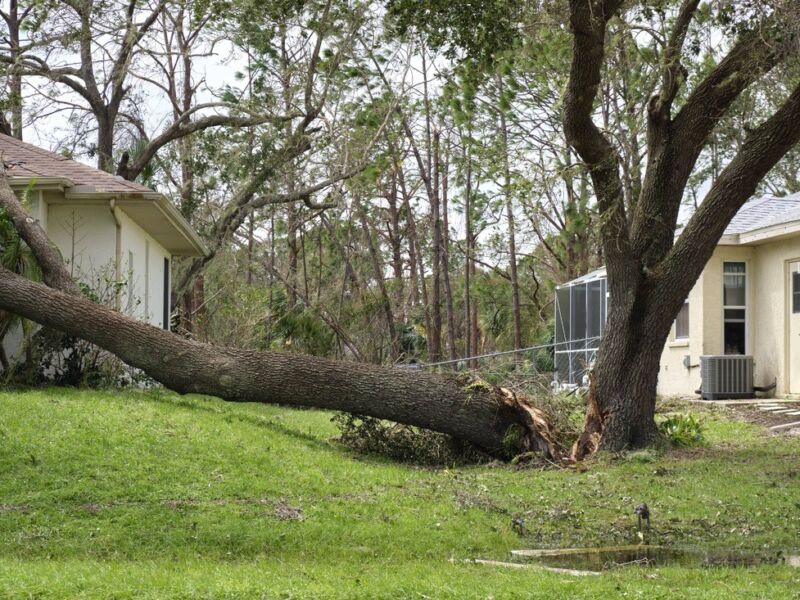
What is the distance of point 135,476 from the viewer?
9633 mm

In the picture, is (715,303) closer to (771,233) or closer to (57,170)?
(771,233)

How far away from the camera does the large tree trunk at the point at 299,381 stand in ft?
41.4

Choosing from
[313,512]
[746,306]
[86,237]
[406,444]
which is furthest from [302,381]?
[746,306]

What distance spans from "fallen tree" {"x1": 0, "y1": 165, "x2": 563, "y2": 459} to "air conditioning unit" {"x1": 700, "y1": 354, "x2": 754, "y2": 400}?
690 centimetres

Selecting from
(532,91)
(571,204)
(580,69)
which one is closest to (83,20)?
(532,91)

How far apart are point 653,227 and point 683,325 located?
8.46 m

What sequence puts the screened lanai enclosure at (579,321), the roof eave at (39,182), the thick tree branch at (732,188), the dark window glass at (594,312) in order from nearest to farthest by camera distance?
1. the thick tree branch at (732,188)
2. the roof eave at (39,182)
3. the screened lanai enclosure at (579,321)
4. the dark window glass at (594,312)

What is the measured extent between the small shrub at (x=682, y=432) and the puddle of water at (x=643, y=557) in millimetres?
4581

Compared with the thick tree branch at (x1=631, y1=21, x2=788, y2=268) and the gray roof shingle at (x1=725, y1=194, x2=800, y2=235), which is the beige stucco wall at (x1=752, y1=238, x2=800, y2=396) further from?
the thick tree branch at (x1=631, y1=21, x2=788, y2=268)

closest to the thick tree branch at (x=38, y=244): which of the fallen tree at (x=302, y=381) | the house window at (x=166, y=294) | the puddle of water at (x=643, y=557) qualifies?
the fallen tree at (x=302, y=381)

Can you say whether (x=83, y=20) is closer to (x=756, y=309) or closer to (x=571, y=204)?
(x=571, y=204)

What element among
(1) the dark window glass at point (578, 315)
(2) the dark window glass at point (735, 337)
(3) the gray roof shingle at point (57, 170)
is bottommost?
(2) the dark window glass at point (735, 337)

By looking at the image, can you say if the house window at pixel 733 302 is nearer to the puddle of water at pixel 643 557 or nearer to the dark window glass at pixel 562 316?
the dark window glass at pixel 562 316

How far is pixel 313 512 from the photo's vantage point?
9094 millimetres
